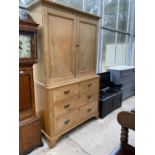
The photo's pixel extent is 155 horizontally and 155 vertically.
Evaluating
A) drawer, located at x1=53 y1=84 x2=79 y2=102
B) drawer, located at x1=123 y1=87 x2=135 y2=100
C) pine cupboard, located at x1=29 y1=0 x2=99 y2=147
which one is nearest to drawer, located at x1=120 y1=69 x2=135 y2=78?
drawer, located at x1=123 y1=87 x2=135 y2=100

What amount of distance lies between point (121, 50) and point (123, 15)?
3.27ft

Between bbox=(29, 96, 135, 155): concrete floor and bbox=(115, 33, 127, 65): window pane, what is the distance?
2221 mm

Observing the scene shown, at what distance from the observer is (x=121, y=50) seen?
4523 mm

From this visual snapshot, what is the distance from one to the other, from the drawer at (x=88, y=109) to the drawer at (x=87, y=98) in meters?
0.07

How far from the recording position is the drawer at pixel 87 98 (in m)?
2.39

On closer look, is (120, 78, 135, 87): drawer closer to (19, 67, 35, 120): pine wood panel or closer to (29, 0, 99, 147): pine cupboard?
(29, 0, 99, 147): pine cupboard

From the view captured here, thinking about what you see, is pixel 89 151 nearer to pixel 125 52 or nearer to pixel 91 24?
pixel 91 24

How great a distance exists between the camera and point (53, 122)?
2012 mm

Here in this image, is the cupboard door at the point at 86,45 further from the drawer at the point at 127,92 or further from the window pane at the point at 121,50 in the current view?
the window pane at the point at 121,50

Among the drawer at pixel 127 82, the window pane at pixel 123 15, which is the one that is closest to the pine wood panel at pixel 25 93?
the drawer at pixel 127 82

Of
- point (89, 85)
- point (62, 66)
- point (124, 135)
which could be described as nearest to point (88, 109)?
point (89, 85)

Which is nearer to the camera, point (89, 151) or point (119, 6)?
point (89, 151)
